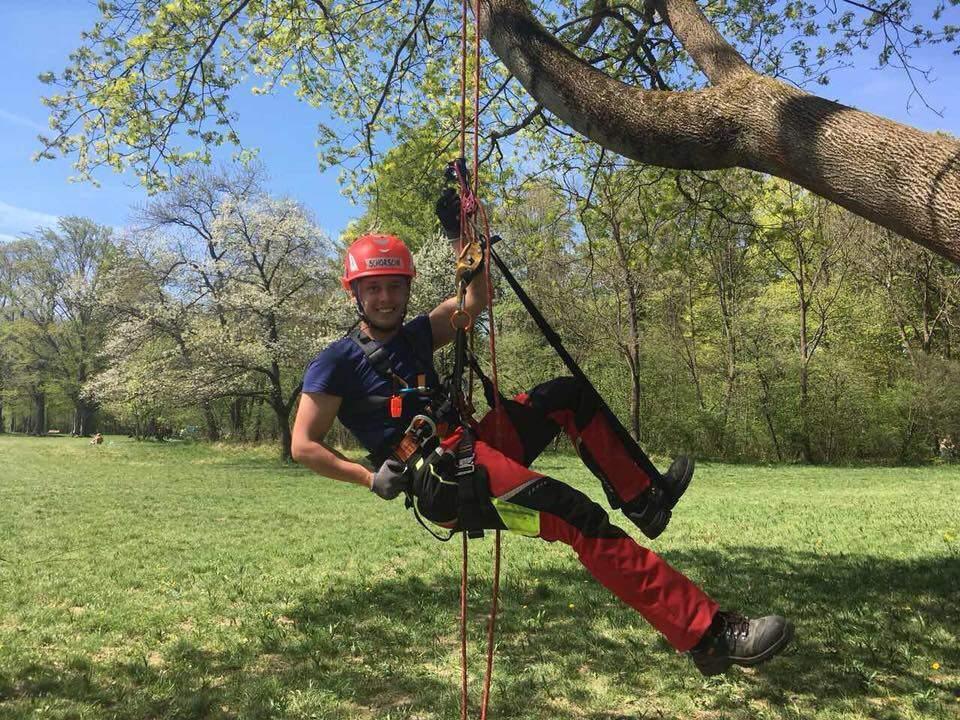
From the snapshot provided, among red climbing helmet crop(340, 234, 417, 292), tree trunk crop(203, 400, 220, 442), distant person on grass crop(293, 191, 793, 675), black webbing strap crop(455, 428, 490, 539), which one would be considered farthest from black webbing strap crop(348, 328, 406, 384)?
tree trunk crop(203, 400, 220, 442)

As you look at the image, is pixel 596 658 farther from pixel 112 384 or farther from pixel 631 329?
pixel 112 384

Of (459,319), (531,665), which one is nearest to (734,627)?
(459,319)

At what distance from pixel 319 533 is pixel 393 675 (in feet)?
21.5

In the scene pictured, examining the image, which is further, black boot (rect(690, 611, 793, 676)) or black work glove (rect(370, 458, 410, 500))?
black work glove (rect(370, 458, 410, 500))

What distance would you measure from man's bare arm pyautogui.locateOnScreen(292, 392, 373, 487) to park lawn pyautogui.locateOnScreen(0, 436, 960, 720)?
5.22 ft

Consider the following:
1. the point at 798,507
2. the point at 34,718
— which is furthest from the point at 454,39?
the point at 798,507

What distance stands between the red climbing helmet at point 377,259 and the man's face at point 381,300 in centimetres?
4

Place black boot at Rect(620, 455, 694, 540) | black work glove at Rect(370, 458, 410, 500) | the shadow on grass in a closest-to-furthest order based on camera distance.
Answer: black work glove at Rect(370, 458, 410, 500)
black boot at Rect(620, 455, 694, 540)
the shadow on grass

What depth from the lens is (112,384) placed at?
25.4 meters

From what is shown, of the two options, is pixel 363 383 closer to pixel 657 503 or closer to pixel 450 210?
pixel 450 210

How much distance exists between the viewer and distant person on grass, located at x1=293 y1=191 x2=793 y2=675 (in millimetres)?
2846

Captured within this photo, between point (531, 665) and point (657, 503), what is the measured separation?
1781 mm

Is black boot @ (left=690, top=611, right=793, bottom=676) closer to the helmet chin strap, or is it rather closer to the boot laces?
the boot laces

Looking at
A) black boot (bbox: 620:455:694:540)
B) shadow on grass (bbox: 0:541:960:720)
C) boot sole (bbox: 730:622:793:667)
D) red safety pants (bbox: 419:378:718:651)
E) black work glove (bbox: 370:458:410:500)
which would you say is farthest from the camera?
shadow on grass (bbox: 0:541:960:720)
